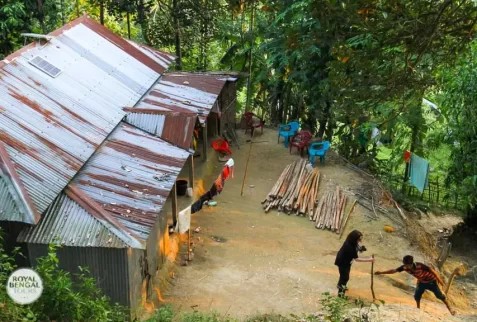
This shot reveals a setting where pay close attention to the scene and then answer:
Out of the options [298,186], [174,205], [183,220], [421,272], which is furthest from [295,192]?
[421,272]

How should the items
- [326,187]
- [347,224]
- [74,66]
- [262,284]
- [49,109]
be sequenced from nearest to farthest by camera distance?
[49,109], [262,284], [74,66], [347,224], [326,187]

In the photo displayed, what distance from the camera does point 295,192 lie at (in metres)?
14.7

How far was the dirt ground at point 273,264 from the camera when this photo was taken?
9.74 m

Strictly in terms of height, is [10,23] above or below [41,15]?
below

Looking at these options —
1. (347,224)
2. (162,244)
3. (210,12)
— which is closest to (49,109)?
(162,244)

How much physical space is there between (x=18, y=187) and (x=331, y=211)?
9184 millimetres

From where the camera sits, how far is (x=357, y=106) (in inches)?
330

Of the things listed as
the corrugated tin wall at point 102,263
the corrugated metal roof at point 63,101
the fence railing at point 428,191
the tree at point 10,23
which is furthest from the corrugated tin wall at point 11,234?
the fence railing at point 428,191

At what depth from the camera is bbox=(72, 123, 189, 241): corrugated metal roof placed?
26.0 ft

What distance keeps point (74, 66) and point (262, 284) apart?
7.33 metres

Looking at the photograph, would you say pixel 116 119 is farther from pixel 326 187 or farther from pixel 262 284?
pixel 326 187

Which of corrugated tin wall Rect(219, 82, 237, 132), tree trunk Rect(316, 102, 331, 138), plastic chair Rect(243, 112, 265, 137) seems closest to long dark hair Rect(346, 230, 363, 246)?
tree trunk Rect(316, 102, 331, 138)

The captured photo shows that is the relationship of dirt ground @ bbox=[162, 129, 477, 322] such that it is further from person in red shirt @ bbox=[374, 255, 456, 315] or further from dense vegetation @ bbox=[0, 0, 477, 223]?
dense vegetation @ bbox=[0, 0, 477, 223]

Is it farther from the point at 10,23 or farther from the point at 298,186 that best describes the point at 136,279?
the point at 10,23
